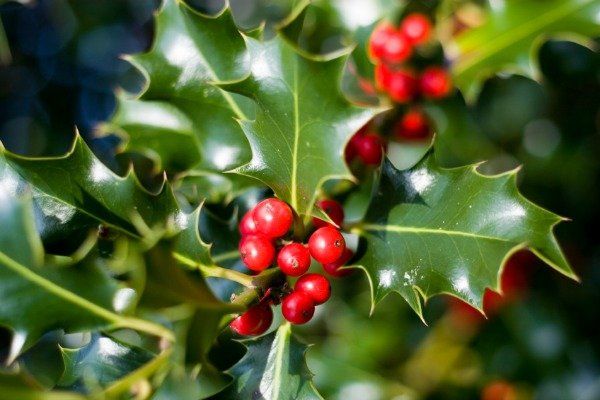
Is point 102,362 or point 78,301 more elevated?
point 78,301

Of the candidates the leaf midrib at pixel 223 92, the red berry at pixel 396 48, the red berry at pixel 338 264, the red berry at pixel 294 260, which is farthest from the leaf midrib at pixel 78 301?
the red berry at pixel 396 48

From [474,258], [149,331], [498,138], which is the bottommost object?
[498,138]

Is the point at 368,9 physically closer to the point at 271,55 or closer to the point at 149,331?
the point at 271,55

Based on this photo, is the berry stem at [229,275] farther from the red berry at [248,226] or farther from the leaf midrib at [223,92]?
the leaf midrib at [223,92]

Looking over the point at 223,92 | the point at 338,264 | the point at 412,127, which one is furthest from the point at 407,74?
the point at 338,264

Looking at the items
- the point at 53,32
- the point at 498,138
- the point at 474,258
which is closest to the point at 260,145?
the point at 474,258

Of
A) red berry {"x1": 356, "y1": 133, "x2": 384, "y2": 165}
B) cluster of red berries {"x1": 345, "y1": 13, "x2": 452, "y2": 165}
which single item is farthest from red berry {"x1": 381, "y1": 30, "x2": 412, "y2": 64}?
red berry {"x1": 356, "y1": 133, "x2": 384, "y2": 165}

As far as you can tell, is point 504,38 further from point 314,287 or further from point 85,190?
point 85,190
